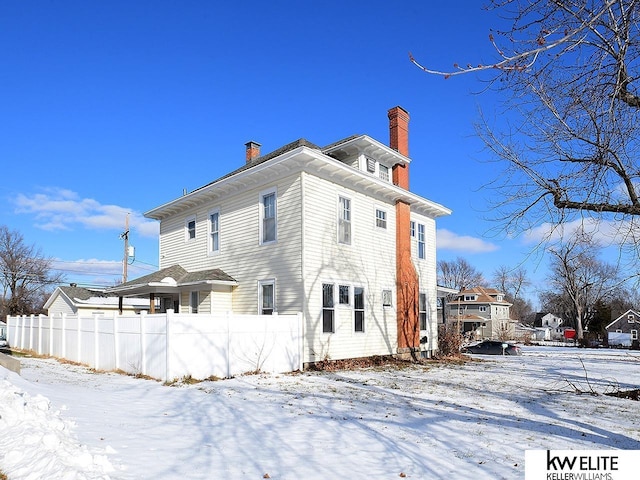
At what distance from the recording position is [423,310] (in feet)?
71.3

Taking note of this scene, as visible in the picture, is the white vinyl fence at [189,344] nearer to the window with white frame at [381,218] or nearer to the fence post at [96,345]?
the fence post at [96,345]

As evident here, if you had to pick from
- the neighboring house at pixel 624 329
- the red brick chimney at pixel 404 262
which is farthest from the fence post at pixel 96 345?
the neighboring house at pixel 624 329

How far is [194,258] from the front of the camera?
20.1 m

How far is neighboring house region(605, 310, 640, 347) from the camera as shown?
47469 millimetres

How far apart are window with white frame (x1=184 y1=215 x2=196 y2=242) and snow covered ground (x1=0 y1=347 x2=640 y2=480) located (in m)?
8.42

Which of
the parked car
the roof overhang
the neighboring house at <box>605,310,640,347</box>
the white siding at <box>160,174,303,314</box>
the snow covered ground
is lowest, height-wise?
the neighboring house at <box>605,310,640,347</box>

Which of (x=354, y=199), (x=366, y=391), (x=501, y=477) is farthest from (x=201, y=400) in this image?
(x=354, y=199)

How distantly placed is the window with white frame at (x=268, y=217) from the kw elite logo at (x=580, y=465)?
11.9 m

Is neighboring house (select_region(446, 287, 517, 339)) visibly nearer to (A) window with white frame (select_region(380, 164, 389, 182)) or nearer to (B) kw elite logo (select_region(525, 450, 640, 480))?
(A) window with white frame (select_region(380, 164, 389, 182))

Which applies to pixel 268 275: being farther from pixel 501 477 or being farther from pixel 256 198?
pixel 501 477

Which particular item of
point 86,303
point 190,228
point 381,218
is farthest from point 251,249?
point 86,303

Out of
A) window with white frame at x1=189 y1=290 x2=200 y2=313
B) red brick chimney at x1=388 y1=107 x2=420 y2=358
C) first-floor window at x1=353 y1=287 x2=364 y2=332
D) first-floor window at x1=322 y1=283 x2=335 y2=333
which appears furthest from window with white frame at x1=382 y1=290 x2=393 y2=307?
window with white frame at x1=189 y1=290 x2=200 y2=313

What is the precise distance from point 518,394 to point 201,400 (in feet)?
26.4

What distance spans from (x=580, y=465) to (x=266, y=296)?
12.0m
